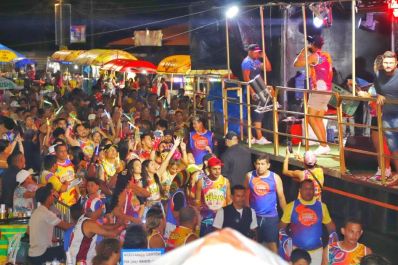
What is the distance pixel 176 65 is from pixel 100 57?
4.83m

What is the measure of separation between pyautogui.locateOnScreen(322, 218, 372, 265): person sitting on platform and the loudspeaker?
12.9 feet

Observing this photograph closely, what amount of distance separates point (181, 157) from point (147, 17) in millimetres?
34727

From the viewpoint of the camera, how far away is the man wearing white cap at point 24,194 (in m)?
12.3

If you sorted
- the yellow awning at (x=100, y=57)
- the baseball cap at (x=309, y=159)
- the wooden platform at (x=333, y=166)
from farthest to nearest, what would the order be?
the yellow awning at (x=100, y=57), the baseball cap at (x=309, y=159), the wooden platform at (x=333, y=166)

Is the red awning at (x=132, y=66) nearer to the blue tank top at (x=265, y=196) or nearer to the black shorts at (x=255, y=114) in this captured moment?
the black shorts at (x=255, y=114)

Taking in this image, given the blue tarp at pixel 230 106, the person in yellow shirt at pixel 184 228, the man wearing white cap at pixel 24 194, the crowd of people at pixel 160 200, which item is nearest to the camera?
the crowd of people at pixel 160 200

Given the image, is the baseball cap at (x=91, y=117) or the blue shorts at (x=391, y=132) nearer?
the blue shorts at (x=391, y=132)

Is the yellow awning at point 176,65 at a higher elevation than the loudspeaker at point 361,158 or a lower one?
higher

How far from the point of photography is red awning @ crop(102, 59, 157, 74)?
30.8 meters

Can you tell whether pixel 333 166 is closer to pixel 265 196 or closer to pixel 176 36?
pixel 265 196

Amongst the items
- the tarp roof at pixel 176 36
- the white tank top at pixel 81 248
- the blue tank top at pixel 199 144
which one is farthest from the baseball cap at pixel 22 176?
the tarp roof at pixel 176 36

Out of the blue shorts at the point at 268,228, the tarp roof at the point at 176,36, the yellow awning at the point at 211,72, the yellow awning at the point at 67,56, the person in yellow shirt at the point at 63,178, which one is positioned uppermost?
the tarp roof at the point at 176,36

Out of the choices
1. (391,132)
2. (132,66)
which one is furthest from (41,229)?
(132,66)

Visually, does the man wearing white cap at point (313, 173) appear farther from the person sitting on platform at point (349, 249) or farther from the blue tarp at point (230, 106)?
the blue tarp at point (230, 106)
